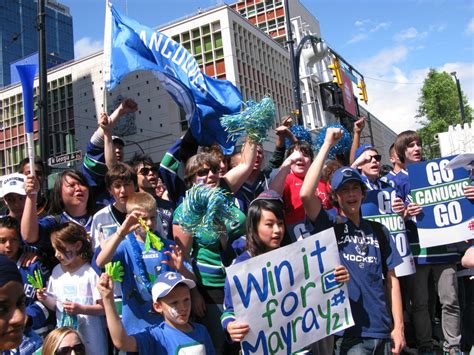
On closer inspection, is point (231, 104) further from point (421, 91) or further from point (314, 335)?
point (421, 91)

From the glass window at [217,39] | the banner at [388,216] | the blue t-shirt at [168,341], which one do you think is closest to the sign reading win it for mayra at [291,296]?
the blue t-shirt at [168,341]

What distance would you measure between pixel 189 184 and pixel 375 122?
287ft

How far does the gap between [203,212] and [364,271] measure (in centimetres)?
112

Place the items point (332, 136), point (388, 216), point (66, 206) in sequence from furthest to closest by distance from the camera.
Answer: point (388, 216), point (66, 206), point (332, 136)

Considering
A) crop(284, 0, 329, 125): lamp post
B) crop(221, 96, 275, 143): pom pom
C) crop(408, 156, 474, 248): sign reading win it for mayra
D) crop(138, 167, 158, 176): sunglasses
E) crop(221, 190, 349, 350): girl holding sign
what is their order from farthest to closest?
crop(284, 0, 329, 125): lamp post → crop(138, 167, 158, 176): sunglasses → crop(408, 156, 474, 248): sign reading win it for mayra → crop(221, 96, 275, 143): pom pom → crop(221, 190, 349, 350): girl holding sign

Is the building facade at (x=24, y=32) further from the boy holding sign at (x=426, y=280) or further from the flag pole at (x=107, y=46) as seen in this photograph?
the boy holding sign at (x=426, y=280)

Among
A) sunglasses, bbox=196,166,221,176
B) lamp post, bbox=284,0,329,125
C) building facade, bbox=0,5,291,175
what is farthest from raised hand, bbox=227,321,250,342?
building facade, bbox=0,5,291,175

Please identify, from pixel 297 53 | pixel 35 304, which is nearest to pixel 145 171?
pixel 35 304

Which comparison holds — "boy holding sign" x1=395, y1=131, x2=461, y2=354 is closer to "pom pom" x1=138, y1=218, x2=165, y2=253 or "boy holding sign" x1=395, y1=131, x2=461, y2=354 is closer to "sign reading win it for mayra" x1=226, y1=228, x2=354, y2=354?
"sign reading win it for mayra" x1=226, y1=228, x2=354, y2=354

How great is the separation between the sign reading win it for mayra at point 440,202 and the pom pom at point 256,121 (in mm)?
1505

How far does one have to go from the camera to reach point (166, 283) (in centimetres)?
287

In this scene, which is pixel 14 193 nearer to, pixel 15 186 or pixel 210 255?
pixel 15 186

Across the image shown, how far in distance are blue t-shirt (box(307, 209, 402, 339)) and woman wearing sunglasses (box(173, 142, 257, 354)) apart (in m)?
0.60

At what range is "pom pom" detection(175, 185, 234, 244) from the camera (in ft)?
10.5
